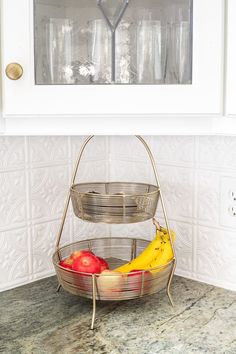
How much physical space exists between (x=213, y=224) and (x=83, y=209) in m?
0.43

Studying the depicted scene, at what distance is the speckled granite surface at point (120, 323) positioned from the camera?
1.23 m

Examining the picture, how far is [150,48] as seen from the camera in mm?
1231

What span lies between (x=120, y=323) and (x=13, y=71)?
703 mm

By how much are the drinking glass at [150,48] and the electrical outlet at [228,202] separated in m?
0.49

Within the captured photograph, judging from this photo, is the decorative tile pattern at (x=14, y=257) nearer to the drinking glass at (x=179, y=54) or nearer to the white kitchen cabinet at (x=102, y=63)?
the white kitchen cabinet at (x=102, y=63)

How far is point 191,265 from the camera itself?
1.68m

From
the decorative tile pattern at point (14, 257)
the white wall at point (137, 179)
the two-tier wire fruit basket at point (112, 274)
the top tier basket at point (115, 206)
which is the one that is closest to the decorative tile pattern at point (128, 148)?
the white wall at point (137, 179)

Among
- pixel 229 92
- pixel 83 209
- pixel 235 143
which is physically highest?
pixel 229 92

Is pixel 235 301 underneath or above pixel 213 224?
underneath

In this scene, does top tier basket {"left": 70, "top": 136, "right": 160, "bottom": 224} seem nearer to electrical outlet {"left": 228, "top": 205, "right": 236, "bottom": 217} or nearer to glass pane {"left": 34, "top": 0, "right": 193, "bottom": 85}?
electrical outlet {"left": 228, "top": 205, "right": 236, "bottom": 217}

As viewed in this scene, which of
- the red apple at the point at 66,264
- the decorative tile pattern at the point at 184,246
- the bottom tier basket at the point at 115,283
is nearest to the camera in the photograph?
the bottom tier basket at the point at 115,283

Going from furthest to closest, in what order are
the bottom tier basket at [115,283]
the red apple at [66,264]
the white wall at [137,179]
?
the white wall at [137,179] < the red apple at [66,264] < the bottom tier basket at [115,283]

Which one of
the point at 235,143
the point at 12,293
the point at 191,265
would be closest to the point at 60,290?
the point at 12,293

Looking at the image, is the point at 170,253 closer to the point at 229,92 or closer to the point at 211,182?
the point at 211,182
